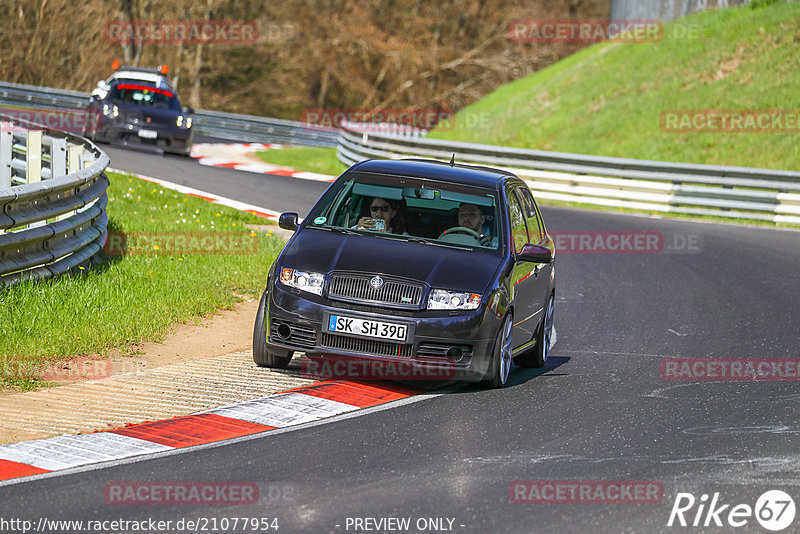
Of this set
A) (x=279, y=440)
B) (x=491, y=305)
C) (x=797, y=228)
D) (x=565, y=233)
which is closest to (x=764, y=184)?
(x=797, y=228)

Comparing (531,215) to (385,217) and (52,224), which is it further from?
(52,224)

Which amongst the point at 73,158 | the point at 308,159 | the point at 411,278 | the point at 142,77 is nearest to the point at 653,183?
the point at 308,159

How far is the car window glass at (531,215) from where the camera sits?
9.89 meters

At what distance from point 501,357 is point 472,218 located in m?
1.28

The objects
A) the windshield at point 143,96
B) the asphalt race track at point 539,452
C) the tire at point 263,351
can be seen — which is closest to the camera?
the asphalt race track at point 539,452

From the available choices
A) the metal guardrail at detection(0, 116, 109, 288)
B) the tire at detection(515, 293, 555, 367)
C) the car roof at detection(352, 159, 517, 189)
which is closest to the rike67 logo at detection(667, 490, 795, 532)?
the tire at detection(515, 293, 555, 367)

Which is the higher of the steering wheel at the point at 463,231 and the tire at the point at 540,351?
the steering wheel at the point at 463,231

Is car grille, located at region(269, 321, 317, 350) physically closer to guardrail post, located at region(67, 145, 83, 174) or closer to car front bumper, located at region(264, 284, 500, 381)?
car front bumper, located at region(264, 284, 500, 381)

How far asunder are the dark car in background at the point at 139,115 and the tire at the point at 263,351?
18.3 metres

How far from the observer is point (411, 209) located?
930 centimetres

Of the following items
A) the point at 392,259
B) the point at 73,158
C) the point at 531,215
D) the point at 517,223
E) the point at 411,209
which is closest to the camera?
the point at 392,259

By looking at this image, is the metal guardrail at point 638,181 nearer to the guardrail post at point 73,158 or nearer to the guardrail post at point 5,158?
the guardrail post at point 73,158

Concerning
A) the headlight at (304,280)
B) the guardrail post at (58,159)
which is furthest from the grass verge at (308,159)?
the headlight at (304,280)

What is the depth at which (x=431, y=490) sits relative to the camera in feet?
19.1
